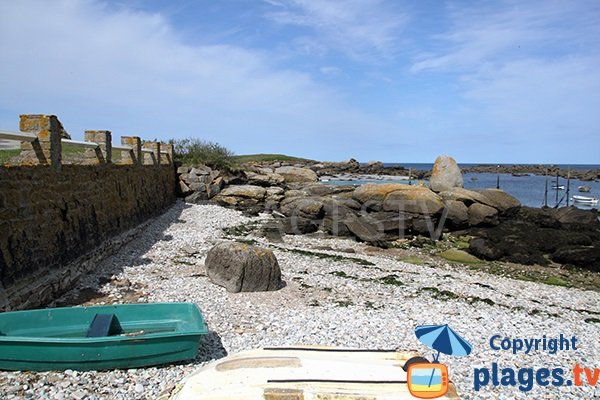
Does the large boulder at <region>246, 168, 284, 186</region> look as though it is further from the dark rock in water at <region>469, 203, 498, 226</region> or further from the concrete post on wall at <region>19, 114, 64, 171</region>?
the concrete post on wall at <region>19, 114, 64, 171</region>

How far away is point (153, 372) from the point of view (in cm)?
668

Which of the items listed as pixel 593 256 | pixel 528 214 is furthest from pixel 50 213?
pixel 528 214

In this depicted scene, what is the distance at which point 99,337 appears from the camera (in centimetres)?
645

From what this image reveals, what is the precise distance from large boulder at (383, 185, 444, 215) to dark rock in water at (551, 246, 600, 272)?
20.5ft

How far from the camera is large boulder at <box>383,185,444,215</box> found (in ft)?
79.0

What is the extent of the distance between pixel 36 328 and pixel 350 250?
43.9 feet

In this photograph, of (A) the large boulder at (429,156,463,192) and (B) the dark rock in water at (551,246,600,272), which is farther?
(A) the large boulder at (429,156,463,192)

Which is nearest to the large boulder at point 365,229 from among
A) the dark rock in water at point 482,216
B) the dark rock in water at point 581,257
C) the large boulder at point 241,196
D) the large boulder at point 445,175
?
the dark rock in water at point 482,216

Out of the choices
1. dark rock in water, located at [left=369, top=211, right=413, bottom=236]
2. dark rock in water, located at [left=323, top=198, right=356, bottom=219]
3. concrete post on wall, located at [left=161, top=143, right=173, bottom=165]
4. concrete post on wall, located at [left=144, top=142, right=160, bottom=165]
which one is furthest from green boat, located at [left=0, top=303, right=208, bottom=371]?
concrete post on wall, located at [left=161, top=143, right=173, bottom=165]

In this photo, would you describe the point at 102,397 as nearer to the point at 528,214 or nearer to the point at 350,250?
the point at 350,250

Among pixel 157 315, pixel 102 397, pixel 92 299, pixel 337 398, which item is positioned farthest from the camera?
pixel 92 299

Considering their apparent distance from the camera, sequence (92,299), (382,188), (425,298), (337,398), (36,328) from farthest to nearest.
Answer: (382,188)
(425,298)
(92,299)
(36,328)
(337,398)

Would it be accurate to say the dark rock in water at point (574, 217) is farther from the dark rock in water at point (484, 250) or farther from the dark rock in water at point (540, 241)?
the dark rock in water at point (484, 250)

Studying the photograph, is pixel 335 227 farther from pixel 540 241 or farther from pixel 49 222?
pixel 49 222
